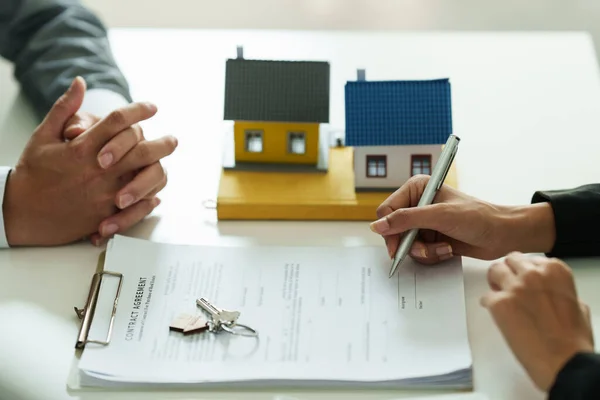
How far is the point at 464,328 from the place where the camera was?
98cm

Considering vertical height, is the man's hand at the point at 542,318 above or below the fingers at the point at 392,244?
above

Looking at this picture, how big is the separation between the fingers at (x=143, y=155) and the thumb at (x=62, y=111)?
0.10m

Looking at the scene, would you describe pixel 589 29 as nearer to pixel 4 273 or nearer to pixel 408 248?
pixel 408 248

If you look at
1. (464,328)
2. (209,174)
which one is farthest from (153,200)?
(464,328)

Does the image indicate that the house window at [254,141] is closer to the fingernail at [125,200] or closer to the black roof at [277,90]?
the black roof at [277,90]

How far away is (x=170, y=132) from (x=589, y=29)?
5.49 ft

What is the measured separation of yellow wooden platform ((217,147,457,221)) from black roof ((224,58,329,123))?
9cm

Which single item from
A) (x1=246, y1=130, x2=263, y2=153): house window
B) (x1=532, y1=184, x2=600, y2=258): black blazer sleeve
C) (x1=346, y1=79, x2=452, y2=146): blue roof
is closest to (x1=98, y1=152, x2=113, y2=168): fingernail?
(x1=246, y1=130, x2=263, y2=153): house window

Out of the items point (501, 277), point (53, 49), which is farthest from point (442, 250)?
point (53, 49)

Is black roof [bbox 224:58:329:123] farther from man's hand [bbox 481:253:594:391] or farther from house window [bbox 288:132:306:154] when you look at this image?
man's hand [bbox 481:253:594:391]

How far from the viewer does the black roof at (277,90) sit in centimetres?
123

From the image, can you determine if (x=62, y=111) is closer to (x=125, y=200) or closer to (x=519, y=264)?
(x=125, y=200)

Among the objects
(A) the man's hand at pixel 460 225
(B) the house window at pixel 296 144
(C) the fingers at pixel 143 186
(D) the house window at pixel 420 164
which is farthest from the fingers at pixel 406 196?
(C) the fingers at pixel 143 186

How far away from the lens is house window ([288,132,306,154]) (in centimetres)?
126
